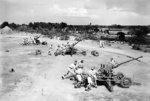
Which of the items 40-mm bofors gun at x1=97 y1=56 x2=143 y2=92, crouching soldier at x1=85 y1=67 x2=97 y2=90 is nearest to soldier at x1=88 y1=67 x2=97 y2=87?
crouching soldier at x1=85 y1=67 x2=97 y2=90

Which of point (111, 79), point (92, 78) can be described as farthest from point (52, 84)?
point (111, 79)

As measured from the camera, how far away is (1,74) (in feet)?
54.1

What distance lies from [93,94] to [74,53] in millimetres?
12874

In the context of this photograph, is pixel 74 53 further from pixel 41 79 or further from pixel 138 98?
pixel 138 98

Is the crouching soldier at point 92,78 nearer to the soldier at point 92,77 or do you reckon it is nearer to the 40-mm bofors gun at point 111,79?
the soldier at point 92,77

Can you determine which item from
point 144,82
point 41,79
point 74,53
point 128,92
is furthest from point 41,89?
point 74,53

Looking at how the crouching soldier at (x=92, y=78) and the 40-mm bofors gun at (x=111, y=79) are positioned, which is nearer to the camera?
the crouching soldier at (x=92, y=78)

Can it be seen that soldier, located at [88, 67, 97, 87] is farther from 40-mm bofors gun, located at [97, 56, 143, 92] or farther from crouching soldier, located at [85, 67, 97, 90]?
40-mm bofors gun, located at [97, 56, 143, 92]

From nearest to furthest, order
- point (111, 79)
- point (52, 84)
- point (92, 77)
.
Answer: point (92, 77)
point (111, 79)
point (52, 84)

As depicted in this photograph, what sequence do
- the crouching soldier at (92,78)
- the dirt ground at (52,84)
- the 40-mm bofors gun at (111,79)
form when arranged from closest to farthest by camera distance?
the dirt ground at (52,84)
the crouching soldier at (92,78)
the 40-mm bofors gun at (111,79)

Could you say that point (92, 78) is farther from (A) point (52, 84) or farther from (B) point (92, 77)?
(A) point (52, 84)

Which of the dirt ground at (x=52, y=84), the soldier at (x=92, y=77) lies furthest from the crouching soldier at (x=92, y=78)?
the dirt ground at (x=52, y=84)

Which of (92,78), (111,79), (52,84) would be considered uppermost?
(92,78)

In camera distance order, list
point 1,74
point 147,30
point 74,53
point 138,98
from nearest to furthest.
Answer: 1. point 138,98
2. point 1,74
3. point 74,53
4. point 147,30
